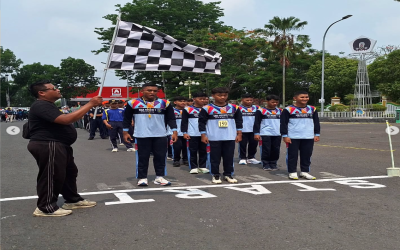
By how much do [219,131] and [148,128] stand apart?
1321 mm

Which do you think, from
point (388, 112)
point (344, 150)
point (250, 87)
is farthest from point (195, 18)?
point (344, 150)

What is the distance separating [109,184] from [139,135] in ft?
3.63

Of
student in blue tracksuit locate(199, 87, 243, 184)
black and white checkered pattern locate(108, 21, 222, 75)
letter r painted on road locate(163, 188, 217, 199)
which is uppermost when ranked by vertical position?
black and white checkered pattern locate(108, 21, 222, 75)

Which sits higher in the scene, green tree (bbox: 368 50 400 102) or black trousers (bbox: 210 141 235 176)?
green tree (bbox: 368 50 400 102)

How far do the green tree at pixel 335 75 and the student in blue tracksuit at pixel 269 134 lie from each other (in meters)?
40.8

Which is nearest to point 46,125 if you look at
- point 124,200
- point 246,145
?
point 124,200

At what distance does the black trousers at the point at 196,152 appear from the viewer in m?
9.55

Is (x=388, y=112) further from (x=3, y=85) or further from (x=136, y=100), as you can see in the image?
(x=3, y=85)

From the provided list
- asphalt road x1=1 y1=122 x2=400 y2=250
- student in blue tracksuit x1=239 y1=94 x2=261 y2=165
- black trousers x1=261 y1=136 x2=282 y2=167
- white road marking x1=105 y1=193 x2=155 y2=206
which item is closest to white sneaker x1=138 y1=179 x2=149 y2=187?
asphalt road x1=1 y1=122 x2=400 y2=250

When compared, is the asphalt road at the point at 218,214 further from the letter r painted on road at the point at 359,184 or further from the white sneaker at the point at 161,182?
the white sneaker at the point at 161,182

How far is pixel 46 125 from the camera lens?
17.1 ft

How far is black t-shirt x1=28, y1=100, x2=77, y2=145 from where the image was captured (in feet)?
16.6

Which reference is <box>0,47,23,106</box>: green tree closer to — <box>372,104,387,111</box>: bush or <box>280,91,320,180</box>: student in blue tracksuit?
<box>372,104,387,111</box>: bush

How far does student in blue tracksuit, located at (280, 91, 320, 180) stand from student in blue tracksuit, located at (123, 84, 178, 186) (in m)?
2.26
